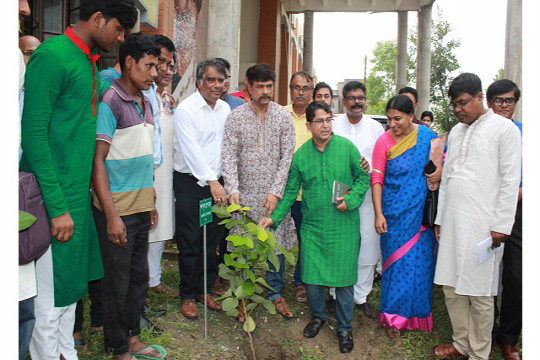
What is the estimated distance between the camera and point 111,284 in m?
2.84

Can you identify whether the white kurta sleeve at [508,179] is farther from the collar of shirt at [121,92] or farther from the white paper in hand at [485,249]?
the collar of shirt at [121,92]

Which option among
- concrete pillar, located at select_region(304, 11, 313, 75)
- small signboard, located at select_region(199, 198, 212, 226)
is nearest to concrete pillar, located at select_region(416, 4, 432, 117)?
concrete pillar, located at select_region(304, 11, 313, 75)

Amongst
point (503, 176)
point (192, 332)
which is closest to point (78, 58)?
point (192, 332)

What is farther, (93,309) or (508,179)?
(93,309)

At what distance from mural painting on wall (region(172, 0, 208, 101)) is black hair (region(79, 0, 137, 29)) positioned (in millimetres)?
4954

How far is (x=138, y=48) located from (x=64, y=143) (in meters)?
0.78

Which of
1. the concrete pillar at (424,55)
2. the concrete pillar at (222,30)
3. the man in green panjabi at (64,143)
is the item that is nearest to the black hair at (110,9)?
the man in green panjabi at (64,143)

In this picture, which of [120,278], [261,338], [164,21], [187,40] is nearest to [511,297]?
[261,338]

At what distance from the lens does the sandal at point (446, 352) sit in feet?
11.8

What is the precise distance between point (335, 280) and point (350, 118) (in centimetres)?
155

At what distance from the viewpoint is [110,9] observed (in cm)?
247

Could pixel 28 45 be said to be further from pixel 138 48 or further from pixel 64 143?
pixel 64 143

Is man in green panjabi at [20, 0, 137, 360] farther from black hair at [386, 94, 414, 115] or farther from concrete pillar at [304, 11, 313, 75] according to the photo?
concrete pillar at [304, 11, 313, 75]

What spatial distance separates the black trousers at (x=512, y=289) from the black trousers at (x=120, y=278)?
2.68m
